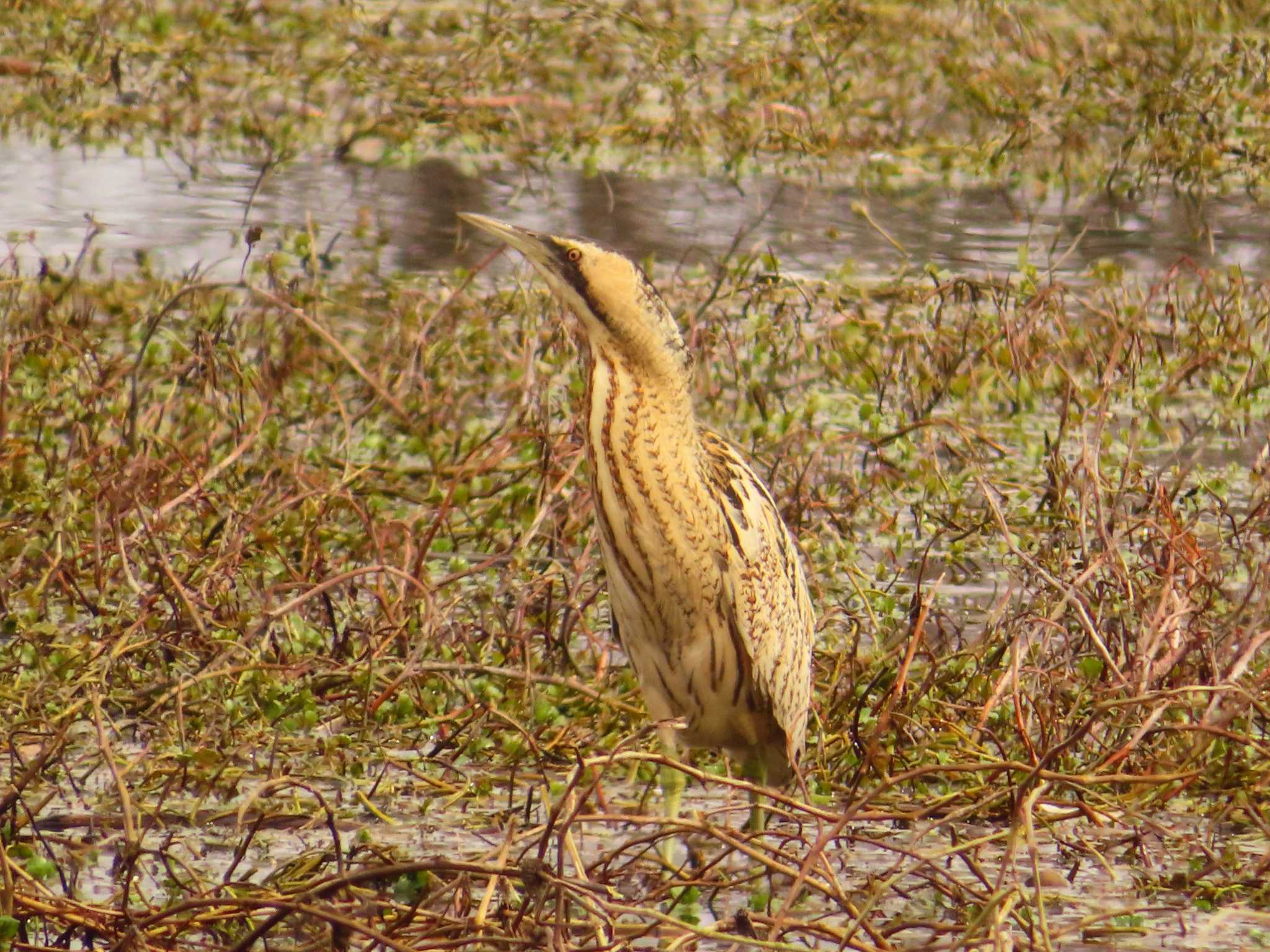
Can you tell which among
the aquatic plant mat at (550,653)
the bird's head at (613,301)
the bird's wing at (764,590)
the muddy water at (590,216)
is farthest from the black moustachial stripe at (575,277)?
the muddy water at (590,216)

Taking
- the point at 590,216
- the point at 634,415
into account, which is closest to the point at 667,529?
the point at 634,415

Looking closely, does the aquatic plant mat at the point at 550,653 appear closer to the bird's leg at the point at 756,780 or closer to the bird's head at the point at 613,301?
the bird's leg at the point at 756,780

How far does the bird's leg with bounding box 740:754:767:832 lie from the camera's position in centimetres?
346

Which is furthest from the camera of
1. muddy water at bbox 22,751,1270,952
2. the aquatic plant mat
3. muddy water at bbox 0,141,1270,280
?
muddy water at bbox 0,141,1270,280

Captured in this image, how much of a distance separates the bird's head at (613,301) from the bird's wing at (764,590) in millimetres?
204

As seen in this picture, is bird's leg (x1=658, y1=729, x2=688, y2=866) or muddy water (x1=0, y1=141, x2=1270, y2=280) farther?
muddy water (x1=0, y1=141, x2=1270, y2=280)

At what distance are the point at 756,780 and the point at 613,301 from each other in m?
0.88

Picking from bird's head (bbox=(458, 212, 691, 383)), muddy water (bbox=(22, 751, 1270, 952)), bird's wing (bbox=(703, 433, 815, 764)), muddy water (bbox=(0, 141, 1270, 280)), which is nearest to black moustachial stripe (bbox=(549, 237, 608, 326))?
bird's head (bbox=(458, 212, 691, 383))

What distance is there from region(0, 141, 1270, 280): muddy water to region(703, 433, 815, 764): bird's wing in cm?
343

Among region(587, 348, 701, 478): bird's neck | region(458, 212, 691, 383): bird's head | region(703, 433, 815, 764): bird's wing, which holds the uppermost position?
region(458, 212, 691, 383): bird's head

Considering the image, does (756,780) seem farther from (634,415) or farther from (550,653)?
(634,415)

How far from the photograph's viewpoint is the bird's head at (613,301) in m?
3.28

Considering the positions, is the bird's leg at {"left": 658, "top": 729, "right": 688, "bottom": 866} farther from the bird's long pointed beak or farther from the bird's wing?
the bird's long pointed beak

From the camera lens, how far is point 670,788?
341 cm
